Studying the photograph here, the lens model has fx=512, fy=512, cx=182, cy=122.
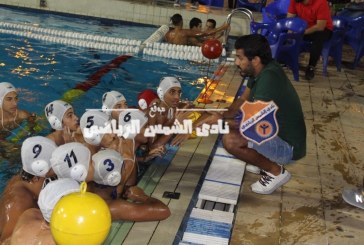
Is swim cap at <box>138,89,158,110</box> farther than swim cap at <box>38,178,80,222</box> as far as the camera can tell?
Yes

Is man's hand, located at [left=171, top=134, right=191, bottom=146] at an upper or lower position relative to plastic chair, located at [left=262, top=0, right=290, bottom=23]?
lower

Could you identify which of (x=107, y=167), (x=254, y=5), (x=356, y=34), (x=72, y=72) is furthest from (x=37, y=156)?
(x=254, y=5)

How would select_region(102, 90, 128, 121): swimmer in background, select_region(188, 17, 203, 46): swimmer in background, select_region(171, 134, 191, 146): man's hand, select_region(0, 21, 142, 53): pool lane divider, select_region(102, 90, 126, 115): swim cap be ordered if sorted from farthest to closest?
select_region(188, 17, 203, 46): swimmer in background
select_region(0, 21, 142, 53): pool lane divider
select_region(171, 134, 191, 146): man's hand
select_region(102, 90, 126, 115): swim cap
select_region(102, 90, 128, 121): swimmer in background

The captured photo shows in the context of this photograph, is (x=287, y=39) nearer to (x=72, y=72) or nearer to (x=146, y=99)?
(x=146, y=99)

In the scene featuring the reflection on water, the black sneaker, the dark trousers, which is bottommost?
the reflection on water

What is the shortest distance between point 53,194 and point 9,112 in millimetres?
3066

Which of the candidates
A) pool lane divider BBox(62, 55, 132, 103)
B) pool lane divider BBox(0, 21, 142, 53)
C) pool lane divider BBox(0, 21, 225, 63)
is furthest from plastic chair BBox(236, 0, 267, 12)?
pool lane divider BBox(62, 55, 132, 103)

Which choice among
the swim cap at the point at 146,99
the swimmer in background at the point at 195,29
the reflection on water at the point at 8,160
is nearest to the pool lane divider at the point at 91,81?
the swimmer in background at the point at 195,29

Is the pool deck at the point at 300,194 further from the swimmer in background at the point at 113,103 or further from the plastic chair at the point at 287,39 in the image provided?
the plastic chair at the point at 287,39

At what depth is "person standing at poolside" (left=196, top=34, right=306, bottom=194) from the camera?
4.24 m

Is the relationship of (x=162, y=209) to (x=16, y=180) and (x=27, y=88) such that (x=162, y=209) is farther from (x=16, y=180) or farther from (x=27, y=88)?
(x=27, y=88)

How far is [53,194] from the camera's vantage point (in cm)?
297

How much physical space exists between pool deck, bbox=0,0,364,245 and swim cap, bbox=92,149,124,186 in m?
0.37

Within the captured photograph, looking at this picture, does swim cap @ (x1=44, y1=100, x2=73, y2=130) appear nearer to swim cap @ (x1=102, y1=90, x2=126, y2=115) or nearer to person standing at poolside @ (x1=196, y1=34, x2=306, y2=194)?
swim cap @ (x1=102, y1=90, x2=126, y2=115)
